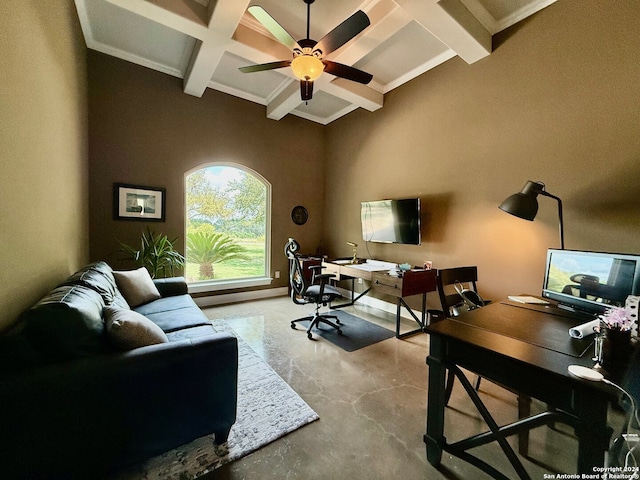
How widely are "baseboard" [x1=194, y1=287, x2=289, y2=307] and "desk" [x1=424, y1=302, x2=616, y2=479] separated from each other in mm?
3584

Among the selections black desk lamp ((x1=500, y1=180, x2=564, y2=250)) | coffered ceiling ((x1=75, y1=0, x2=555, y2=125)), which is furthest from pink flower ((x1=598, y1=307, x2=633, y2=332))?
coffered ceiling ((x1=75, y1=0, x2=555, y2=125))

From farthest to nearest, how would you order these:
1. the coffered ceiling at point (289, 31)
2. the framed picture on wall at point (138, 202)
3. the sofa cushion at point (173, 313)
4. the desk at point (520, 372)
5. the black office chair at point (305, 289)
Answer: the framed picture on wall at point (138, 202), the black office chair at point (305, 289), the coffered ceiling at point (289, 31), the sofa cushion at point (173, 313), the desk at point (520, 372)

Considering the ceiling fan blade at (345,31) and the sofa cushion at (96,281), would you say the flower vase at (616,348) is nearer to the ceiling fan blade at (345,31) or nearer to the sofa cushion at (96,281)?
the ceiling fan blade at (345,31)

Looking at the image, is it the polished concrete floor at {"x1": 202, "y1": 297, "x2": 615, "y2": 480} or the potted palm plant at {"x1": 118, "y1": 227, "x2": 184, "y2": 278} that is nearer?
the polished concrete floor at {"x1": 202, "y1": 297, "x2": 615, "y2": 480}

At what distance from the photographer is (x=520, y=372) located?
3.72 ft

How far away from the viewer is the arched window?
4172 mm

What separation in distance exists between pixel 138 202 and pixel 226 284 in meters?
1.74

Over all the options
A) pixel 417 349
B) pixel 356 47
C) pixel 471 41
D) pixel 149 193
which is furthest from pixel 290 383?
pixel 471 41

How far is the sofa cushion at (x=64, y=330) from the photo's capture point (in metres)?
1.13

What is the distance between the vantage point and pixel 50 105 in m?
1.86

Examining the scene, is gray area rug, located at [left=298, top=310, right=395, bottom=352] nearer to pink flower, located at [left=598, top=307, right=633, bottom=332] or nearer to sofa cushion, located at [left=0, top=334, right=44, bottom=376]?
pink flower, located at [left=598, top=307, right=633, bottom=332]

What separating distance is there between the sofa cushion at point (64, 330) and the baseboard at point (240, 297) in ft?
9.66

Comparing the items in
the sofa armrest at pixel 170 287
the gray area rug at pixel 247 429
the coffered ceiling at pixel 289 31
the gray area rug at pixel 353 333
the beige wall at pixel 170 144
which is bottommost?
the gray area rug at pixel 247 429

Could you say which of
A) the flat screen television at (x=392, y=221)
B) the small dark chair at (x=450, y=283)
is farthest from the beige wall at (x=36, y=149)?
the flat screen television at (x=392, y=221)
